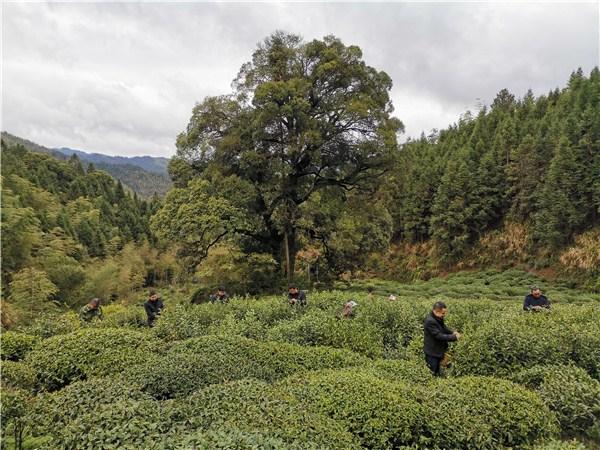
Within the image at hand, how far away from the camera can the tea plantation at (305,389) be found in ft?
12.1

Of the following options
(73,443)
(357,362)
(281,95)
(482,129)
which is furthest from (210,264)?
(482,129)

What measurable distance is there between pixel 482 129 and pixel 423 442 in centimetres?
4956

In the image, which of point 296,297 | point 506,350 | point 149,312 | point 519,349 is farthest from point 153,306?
point 519,349

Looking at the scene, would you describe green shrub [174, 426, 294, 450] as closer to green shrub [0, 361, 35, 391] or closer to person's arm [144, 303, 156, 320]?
green shrub [0, 361, 35, 391]

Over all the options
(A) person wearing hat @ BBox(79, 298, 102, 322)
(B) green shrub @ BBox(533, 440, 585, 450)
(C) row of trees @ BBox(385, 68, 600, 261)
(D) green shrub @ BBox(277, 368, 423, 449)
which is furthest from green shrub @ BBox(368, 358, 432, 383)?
(C) row of trees @ BBox(385, 68, 600, 261)

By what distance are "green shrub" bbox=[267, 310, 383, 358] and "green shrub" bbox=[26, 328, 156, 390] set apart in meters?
2.59

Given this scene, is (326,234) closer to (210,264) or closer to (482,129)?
(210,264)

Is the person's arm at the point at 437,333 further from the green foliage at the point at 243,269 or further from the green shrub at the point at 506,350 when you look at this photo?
the green foliage at the point at 243,269

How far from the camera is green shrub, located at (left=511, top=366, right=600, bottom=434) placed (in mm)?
5059

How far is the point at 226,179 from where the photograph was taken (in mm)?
15352

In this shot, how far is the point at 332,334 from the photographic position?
7613mm

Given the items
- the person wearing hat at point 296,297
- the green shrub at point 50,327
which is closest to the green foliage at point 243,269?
the person wearing hat at point 296,297

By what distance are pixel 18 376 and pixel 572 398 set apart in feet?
25.2

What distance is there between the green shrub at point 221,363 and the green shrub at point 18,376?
1452 millimetres
